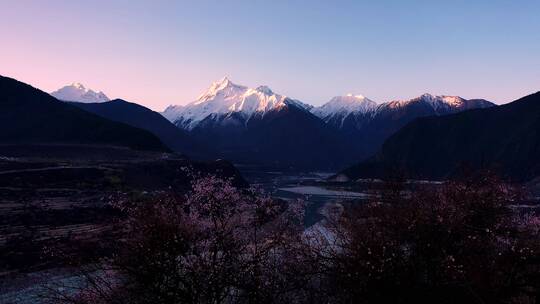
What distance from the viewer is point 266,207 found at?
14.7 metres

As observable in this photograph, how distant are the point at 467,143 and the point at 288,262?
409ft

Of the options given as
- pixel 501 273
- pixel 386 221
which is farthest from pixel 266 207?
pixel 501 273

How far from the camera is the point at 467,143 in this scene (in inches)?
5123

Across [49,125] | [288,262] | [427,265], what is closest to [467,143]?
[49,125]

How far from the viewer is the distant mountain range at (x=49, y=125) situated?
3875 inches

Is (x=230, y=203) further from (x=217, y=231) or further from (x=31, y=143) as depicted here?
(x=31, y=143)

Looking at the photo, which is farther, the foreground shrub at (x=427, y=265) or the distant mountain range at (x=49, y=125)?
the distant mountain range at (x=49, y=125)

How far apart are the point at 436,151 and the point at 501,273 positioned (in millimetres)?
125860

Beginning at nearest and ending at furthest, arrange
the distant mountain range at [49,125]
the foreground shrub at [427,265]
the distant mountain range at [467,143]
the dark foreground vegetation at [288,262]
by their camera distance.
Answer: the dark foreground vegetation at [288,262] < the foreground shrub at [427,265] < the distant mountain range at [49,125] < the distant mountain range at [467,143]

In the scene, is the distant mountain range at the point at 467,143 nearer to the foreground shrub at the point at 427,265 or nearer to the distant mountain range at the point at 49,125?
the distant mountain range at the point at 49,125

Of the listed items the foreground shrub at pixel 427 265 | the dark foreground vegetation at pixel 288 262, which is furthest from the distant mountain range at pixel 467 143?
the dark foreground vegetation at pixel 288 262

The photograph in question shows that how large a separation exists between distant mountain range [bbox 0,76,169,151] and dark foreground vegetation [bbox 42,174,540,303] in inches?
3492

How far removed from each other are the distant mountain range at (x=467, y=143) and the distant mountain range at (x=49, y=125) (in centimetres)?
4978

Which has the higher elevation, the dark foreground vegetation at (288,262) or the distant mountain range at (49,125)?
the distant mountain range at (49,125)
